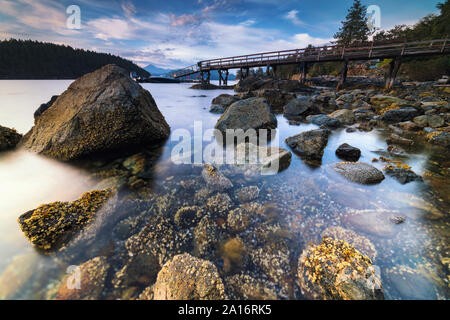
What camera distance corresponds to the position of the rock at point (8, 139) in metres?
5.71

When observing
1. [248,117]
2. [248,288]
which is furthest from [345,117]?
[248,288]

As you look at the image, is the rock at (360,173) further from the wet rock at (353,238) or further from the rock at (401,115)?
the rock at (401,115)

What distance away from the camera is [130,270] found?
241 centimetres

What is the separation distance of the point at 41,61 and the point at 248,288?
12357cm

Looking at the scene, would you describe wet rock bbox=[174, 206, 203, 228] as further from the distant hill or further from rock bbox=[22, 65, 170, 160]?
the distant hill

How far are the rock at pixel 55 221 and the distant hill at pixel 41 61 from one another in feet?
355

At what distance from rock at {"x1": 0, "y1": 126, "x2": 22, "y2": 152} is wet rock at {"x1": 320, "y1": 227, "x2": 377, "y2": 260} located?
930 centimetres

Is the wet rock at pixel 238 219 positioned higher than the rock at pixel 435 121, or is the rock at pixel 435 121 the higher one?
the rock at pixel 435 121

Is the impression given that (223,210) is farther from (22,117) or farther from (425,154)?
(22,117)

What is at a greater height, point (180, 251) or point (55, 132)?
point (55, 132)

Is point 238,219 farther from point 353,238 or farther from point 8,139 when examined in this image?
point 8,139

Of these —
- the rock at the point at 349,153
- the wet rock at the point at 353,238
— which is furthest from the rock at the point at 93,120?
the rock at the point at 349,153
